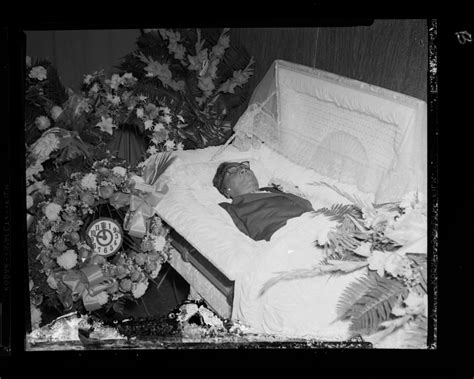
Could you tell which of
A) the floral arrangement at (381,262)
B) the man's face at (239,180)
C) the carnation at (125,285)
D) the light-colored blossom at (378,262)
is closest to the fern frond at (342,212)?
the floral arrangement at (381,262)

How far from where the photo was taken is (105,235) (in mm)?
1928

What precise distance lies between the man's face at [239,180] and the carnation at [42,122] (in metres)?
0.53

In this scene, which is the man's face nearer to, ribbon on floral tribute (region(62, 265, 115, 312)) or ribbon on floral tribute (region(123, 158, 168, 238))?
ribbon on floral tribute (region(123, 158, 168, 238))

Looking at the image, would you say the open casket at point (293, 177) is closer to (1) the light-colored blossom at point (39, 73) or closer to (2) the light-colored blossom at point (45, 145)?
(2) the light-colored blossom at point (45, 145)

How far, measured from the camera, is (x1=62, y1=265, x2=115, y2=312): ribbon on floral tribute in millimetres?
1915

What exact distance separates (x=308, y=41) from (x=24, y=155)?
876 millimetres

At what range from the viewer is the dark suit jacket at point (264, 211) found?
185cm

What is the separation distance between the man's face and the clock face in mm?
339

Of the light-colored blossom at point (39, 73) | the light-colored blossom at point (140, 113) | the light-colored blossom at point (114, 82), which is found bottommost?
the light-colored blossom at point (140, 113)

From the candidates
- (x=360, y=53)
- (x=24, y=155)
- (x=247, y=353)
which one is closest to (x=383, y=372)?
(x=247, y=353)

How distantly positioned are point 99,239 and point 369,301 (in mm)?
783

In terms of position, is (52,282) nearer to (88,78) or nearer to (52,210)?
(52,210)

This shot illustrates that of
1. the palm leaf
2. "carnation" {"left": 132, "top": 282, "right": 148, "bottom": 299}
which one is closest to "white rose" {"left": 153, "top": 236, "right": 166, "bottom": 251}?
"carnation" {"left": 132, "top": 282, "right": 148, "bottom": 299}

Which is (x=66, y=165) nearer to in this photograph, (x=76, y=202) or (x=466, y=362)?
(x=76, y=202)
